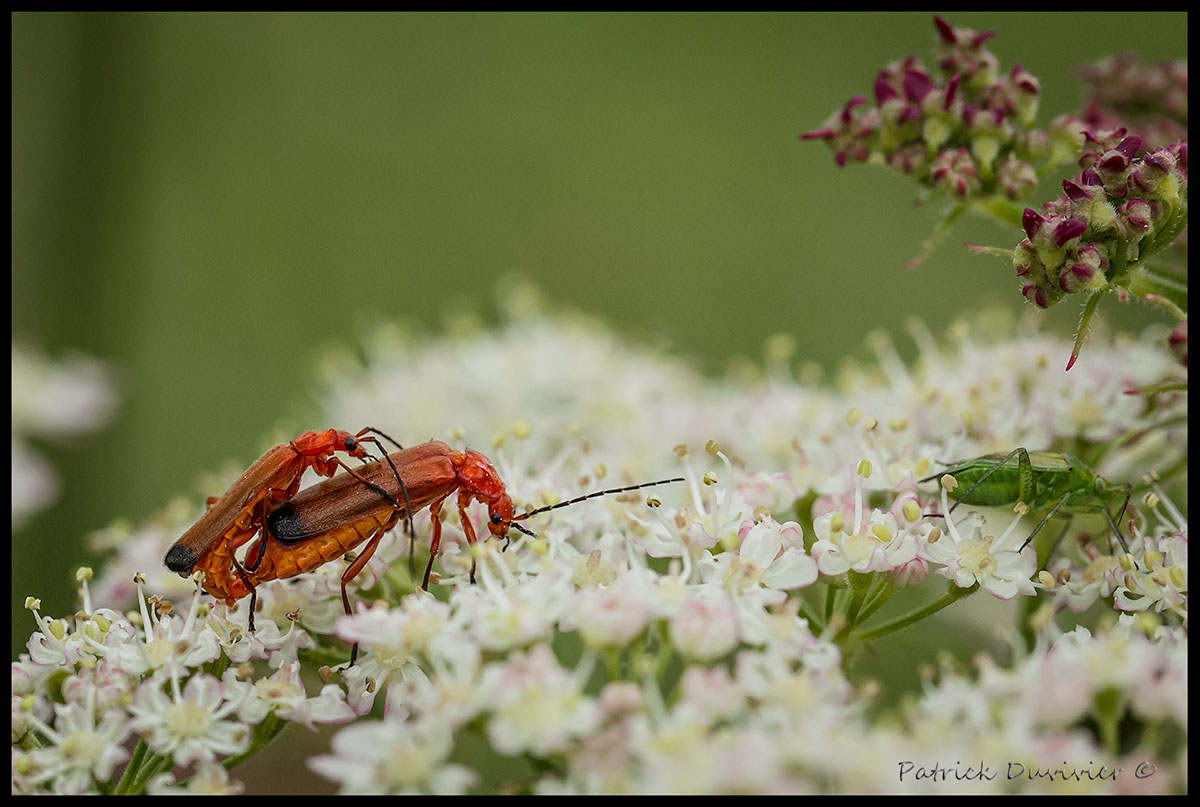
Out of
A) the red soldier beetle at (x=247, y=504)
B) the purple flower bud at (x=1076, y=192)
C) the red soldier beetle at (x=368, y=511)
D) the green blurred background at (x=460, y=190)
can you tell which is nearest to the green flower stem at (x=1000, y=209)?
the purple flower bud at (x=1076, y=192)

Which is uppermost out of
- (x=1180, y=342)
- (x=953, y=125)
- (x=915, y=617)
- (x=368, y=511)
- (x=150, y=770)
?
(x=953, y=125)

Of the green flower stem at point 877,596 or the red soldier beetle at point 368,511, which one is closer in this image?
Answer: the green flower stem at point 877,596

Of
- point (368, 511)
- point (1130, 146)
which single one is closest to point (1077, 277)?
point (1130, 146)

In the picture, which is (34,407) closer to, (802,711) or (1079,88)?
(802,711)

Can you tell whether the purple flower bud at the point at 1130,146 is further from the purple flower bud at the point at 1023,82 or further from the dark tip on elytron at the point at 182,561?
the dark tip on elytron at the point at 182,561

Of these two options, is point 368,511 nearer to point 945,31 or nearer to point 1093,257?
point 1093,257

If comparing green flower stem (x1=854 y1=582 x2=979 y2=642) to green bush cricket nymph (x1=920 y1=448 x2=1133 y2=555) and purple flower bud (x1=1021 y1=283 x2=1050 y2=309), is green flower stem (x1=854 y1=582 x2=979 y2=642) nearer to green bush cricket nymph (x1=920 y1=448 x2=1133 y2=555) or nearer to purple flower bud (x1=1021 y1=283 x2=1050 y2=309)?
green bush cricket nymph (x1=920 y1=448 x2=1133 y2=555)

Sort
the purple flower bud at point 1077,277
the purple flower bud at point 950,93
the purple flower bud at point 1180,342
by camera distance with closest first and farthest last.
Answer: the purple flower bud at point 1077,277 < the purple flower bud at point 1180,342 < the purple flower bud at point 950,93
